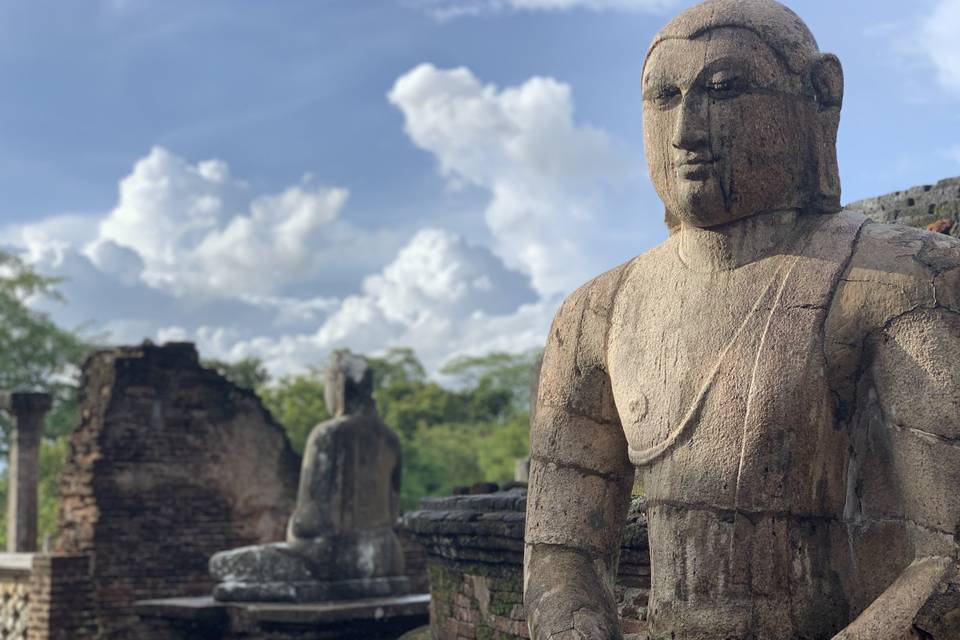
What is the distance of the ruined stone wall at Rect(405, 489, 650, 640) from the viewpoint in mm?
4527

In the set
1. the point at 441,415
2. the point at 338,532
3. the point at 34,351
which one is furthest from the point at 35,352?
the point at 338,532

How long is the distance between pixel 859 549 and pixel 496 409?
38101 millimetres

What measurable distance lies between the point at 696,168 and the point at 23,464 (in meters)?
12.2

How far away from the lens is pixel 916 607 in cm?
256

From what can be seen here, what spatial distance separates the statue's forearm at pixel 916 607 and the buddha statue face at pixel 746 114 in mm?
891

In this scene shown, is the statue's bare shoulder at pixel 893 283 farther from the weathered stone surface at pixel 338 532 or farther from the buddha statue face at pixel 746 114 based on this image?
the weathered stone surface at pixel 338 532

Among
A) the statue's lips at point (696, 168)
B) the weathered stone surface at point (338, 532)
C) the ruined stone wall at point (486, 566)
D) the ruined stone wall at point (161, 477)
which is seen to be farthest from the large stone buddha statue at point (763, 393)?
the ruined stone wall at point (161, 477)

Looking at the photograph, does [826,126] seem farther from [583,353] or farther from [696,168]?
[583,353]

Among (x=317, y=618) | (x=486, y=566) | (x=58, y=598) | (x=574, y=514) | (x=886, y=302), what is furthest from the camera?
(x=58, y=598)

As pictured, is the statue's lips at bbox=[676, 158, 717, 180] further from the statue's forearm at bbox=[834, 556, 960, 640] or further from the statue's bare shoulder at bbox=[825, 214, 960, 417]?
the statue's forearm at bbox=[834, 556, 960, 640]

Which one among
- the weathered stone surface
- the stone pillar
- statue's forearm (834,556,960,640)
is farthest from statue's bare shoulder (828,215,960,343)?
the stone pillar

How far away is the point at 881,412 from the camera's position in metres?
2.75

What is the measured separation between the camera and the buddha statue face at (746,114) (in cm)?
292

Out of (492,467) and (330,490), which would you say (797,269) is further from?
(492,467)
